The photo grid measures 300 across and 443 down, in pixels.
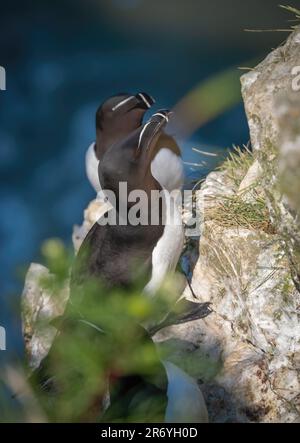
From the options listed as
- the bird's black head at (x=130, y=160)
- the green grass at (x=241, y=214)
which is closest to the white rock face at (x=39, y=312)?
the bird's black head at (x=130, y=160)

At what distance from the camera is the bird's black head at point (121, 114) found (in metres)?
5.99

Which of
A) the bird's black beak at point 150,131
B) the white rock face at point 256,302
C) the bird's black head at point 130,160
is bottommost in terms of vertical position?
the white rock face at point 256,302

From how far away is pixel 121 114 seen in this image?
599 centimetres

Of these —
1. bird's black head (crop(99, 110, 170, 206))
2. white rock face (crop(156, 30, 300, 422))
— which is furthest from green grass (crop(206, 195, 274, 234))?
bird's black head (crop(99, 110, 170, 206))

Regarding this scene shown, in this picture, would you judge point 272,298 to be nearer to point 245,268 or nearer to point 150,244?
point 245,268

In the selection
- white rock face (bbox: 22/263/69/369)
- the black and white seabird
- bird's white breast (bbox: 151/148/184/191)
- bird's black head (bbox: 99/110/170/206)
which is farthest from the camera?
bird's white breast (bbox: 151/148/184/191)

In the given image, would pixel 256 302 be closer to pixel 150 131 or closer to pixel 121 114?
pixel 150 131

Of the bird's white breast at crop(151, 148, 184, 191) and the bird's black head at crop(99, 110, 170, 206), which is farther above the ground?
the bird's black head at crop(99, 110, 170, 206)

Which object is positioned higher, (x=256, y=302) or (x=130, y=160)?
(x=130, y=160)

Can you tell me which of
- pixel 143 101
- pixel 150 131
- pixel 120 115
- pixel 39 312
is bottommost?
pixel 39 312

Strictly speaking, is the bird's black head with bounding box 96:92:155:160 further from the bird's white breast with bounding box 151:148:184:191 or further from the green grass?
the green grass

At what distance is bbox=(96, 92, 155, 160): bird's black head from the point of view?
599 cm

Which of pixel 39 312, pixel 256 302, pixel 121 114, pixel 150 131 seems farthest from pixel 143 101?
pixel 39 312

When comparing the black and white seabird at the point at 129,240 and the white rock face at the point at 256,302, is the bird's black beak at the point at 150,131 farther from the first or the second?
the white rock face at the point at 256,302
